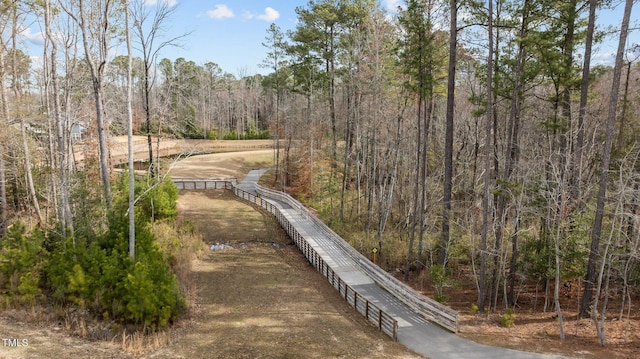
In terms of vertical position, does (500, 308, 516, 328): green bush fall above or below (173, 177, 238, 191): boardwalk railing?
below

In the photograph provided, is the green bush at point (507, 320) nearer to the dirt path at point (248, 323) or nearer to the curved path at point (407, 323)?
the curved path at point (407, 323)

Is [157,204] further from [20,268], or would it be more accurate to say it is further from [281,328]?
Result: [281,328]

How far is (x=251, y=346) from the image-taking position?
10219 millimetres

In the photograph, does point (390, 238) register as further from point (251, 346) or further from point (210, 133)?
point (210, 133)

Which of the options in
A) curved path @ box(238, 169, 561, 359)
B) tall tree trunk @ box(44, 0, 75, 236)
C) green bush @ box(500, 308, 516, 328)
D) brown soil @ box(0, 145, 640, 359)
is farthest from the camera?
tall tree trunk @ box(44, 0, 75, 236)

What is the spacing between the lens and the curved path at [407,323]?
9.70 metres

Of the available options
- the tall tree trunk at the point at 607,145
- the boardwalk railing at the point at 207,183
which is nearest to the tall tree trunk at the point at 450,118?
the tall tree trunk at the point at 607,145

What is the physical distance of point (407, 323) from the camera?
11578 mm

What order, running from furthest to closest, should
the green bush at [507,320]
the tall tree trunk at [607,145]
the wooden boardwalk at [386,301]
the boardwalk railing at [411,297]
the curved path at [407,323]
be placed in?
the green bush at [507,320] → the boardwalk railing at [411,297] → the wooden boardwalk at [386,301] → the tall tree trunk at [607,145] → the curved path at [407,323]

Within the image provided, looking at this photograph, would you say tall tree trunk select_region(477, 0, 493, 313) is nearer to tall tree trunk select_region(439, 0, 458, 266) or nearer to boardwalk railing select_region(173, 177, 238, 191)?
tall tree trunk select_region(439, 0, 458, 266)

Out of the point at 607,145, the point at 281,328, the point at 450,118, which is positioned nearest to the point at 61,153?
the point at 281,328

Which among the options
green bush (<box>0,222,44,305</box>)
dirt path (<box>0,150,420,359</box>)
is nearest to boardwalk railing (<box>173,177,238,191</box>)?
dirt path (<box>0,150,420,359</box>)

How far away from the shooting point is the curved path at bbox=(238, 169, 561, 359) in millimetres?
9703

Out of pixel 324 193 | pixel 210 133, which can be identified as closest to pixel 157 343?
pixel 324 193
